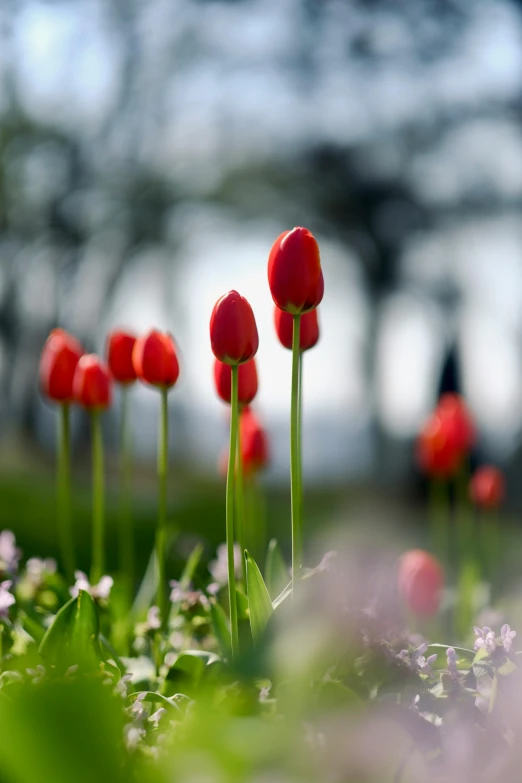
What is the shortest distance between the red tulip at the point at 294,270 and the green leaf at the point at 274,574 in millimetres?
441

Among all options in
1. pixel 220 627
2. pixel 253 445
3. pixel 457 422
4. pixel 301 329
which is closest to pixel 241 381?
pixel 301 329

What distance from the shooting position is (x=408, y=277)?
12.6 meters

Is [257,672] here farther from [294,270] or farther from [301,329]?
[301,329]

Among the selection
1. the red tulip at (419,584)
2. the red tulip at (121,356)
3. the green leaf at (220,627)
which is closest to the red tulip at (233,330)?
the green leaf at (220,627)

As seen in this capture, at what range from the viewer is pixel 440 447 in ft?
9.36

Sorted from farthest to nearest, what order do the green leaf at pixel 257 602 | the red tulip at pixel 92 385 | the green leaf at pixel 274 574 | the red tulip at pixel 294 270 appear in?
1. the red tulip at pixel 92 385
2. the green leaf at pixel 274 574
3. the red tulip at pixel 294 270
4. the green leaf at pixel 257 602

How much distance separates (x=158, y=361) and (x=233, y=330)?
0.37m

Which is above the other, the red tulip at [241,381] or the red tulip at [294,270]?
the red tulip at [294,270]

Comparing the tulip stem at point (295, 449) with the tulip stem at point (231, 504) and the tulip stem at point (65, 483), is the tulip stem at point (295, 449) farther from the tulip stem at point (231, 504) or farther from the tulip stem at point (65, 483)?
the tulip stem at point (65, 483)

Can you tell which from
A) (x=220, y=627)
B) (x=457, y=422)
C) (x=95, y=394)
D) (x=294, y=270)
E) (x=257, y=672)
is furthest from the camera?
(x=457, y=422)

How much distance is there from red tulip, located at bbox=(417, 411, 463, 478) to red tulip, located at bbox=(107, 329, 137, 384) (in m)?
1.30

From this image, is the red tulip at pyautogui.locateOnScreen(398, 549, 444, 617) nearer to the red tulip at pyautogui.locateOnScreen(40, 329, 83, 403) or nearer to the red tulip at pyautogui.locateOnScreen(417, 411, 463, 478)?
the red tulip at pyautogui.locateOnScreen(40, 329, 83, 403)

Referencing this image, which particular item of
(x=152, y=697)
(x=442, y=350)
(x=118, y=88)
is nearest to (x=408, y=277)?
(x=442, y=350)

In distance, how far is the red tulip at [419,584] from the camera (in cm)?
180
